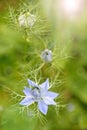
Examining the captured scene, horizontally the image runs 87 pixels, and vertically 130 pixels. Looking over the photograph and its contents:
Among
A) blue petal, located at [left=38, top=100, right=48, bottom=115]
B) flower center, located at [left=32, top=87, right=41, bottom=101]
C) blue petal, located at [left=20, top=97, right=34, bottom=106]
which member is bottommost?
blue petal, located at [left=38, top=100, right=48, bottom=115]

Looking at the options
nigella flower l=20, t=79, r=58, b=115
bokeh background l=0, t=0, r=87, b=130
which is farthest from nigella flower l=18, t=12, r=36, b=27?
nigella flower l=20, t=79, r=58, b=115

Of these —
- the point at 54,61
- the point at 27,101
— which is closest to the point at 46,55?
the point at 54,61

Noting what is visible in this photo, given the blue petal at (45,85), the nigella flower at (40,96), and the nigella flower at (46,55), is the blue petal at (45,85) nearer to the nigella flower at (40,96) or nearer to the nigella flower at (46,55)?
the nigella flower at (40,96)

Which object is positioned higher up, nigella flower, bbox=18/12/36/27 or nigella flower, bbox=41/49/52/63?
nigella flower, bbox=18/12/36/27

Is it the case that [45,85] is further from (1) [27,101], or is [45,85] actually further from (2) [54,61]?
(2) [54,61]

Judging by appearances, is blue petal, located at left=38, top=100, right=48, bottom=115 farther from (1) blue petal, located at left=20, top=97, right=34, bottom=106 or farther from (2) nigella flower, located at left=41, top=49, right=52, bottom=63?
(2) nigella flower, located at left=41, top=49, right=52, bottom=63

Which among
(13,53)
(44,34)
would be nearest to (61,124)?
(13,53)

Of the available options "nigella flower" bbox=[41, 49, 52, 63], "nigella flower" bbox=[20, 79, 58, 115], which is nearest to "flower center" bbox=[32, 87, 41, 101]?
"nigella flower" bbox=[20, 79, 58, 115]

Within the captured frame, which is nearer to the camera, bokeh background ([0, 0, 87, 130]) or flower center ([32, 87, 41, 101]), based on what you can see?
flower center ([32, 87, 41, 101])
